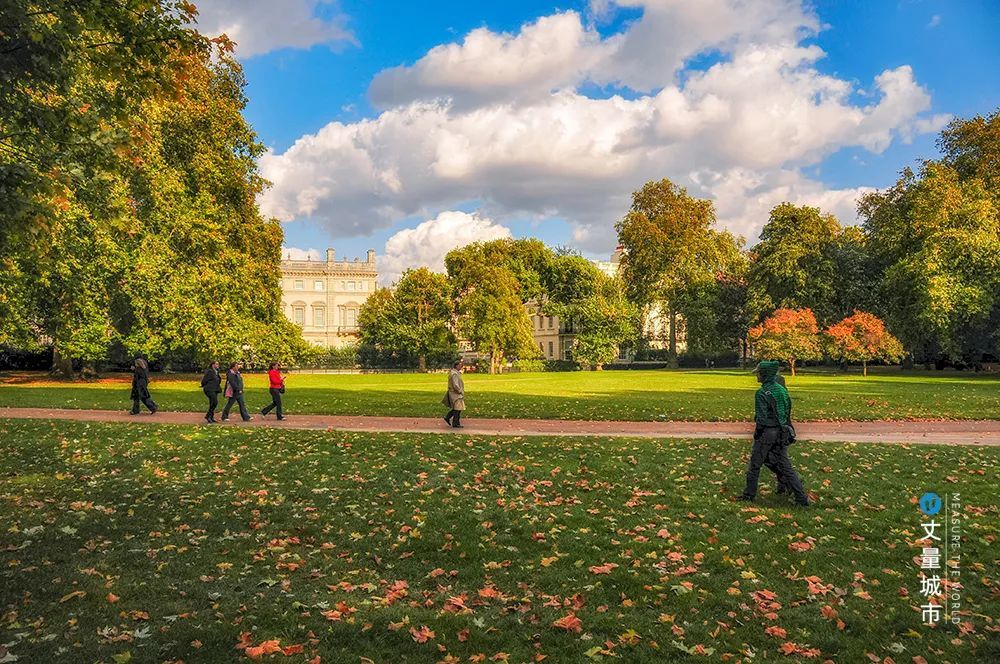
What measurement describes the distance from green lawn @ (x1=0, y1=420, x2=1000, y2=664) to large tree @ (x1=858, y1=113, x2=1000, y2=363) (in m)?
35.8

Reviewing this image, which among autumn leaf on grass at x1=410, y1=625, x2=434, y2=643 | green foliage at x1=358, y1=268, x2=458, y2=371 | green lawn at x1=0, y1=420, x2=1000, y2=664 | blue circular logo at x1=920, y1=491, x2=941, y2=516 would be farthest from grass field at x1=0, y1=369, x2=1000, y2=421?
green foliage at x1=358, y1=268, x2=458, y2=371

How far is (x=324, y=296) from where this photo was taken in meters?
101

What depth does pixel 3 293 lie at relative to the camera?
28031 millimetres

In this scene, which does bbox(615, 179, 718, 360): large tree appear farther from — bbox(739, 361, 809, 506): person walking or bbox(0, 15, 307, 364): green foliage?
bbox(739, 361, 809, 506): person walking

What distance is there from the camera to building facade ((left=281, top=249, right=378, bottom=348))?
9975cm

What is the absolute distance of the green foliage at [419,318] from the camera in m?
68.8

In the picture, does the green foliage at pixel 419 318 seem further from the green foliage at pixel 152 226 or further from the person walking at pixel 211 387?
the person walking at pixel 211 387

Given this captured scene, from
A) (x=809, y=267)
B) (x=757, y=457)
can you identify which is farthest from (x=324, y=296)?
(x=757, y=457)

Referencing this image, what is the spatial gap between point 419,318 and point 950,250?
1795 inches

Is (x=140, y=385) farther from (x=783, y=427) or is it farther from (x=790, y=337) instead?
(x=790, y=337)

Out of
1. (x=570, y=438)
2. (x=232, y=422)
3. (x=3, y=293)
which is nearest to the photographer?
(x=570, y=438)

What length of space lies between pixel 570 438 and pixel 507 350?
51.4 m

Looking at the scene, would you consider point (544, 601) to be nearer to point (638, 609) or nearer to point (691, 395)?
point (638, 609)

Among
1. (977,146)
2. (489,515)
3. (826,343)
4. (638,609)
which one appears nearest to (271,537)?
(489,515)
